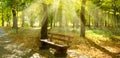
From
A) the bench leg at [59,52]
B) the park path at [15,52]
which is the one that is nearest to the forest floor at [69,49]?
the park path at [15,52]

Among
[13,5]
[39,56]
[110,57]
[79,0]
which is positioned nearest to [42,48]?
[39,56]

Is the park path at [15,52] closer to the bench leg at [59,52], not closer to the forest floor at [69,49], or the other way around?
the forest floor at [69,49]

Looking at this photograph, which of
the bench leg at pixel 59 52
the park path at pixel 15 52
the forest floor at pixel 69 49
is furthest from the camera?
the forest floor at pixel 69 49

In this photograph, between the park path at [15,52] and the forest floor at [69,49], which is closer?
the park path at [15,52]

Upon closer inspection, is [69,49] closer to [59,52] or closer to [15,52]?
[59,52]

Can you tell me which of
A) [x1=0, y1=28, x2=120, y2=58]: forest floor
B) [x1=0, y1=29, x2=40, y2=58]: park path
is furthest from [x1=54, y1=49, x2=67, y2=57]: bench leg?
[x1=0, y1=29, x2=40, y2=58]: park path

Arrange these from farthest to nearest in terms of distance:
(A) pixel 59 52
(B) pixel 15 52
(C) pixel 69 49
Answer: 1. (C) pixel 69 49
2. (B) pixel 15 52
3. (A) pixel 59 52

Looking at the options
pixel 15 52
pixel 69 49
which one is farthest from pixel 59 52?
pixel 15 52

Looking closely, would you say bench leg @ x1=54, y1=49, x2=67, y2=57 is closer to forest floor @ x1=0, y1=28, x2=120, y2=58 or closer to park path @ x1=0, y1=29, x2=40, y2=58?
forest floor @ x1=0, y1=28, x2=120, y2=58

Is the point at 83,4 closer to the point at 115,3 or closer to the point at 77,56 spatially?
the point at 77,56

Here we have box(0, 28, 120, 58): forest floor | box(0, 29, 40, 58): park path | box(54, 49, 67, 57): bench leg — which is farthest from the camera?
box(0, 28, 120, 58): forest floor

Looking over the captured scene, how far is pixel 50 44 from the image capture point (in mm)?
12273

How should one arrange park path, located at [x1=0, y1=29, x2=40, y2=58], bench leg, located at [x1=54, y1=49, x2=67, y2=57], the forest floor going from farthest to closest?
the forest floor < bench leg, located at [x1=54, y1=49, x2=67, y2=57] < park path, located at [x1=0, y1=29, x2=40, y2=58]

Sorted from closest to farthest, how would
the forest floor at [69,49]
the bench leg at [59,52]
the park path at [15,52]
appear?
the park path at [15,52]
the bench leg at [59,52]
the forest floor at [69,49]
